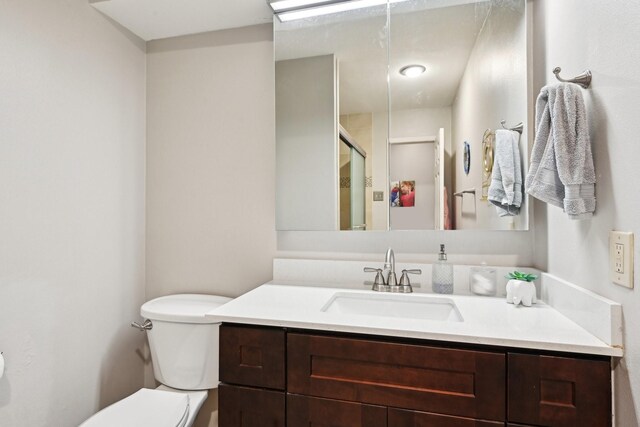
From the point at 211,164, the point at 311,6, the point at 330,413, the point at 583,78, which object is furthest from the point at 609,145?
the point at 211,164

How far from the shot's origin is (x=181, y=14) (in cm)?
162

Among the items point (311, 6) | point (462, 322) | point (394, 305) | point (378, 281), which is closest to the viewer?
point (462, 322)

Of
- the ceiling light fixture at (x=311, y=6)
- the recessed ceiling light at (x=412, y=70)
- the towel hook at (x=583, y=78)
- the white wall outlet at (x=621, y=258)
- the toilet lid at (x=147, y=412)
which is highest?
the ceiling light fixture at (x=311, y=6)

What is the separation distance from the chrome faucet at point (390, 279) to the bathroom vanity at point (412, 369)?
231 mm

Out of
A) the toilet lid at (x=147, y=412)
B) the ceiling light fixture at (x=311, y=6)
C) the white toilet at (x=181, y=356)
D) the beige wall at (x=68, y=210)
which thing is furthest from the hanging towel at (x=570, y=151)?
the beige wall at (x=68, y=210)

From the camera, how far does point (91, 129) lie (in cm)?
154

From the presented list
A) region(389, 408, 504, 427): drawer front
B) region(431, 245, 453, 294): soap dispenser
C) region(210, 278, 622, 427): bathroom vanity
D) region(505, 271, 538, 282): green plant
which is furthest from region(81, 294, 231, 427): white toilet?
region(505, 271, 538, 282): green plant

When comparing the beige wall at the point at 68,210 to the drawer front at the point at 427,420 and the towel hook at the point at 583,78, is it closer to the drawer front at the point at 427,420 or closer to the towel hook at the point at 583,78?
the drawer front at the point at 427,420

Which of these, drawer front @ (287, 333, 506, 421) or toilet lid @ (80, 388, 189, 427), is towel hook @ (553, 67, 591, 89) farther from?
toilet lid @ (80, 388, 189, 427)

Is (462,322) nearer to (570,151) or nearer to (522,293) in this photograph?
(522,293)

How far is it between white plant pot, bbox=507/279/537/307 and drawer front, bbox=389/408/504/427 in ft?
1.52

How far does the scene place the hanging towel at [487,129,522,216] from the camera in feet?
4.44

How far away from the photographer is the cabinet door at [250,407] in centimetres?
105

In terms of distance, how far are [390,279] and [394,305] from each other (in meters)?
0.12
